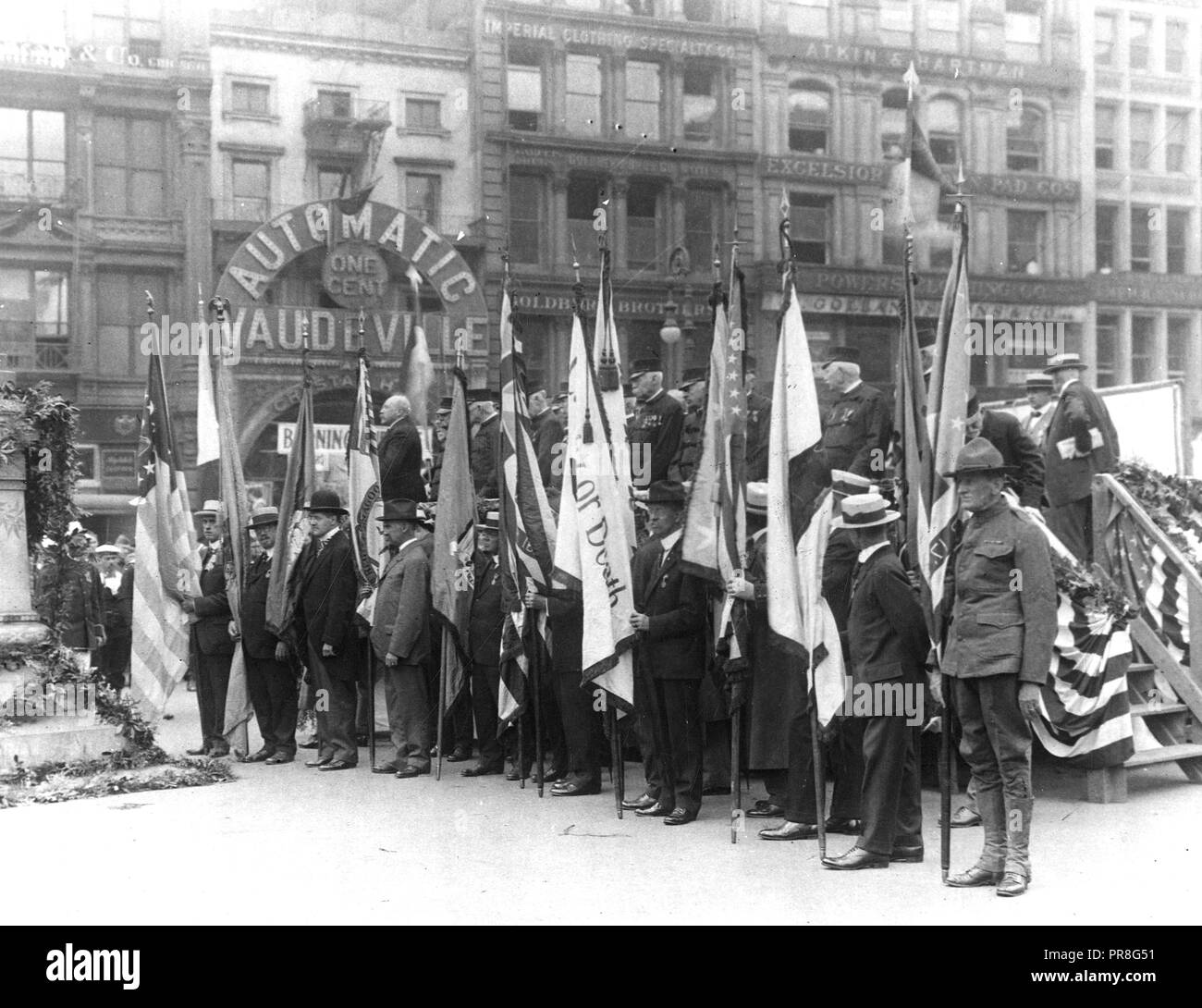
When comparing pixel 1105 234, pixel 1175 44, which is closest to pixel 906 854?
pixel 1175 44

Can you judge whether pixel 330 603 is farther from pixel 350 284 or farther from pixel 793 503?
pixel 350 284

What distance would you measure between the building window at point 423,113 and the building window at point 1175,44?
1574 cm

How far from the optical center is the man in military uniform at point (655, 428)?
474 inches

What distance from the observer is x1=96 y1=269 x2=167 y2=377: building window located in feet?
105

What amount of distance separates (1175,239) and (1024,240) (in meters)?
3.54

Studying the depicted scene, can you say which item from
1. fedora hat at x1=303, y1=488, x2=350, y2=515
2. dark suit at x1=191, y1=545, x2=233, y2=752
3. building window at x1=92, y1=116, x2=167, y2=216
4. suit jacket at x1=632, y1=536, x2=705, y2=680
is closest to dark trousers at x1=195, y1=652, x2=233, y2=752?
dark suit at x1=191, y1=545, x2=233, y2=752

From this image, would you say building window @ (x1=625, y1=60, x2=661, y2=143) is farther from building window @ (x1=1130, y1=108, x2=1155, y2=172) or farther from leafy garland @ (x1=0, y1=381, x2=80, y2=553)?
leafy garland @ (x1=0, y1=381, x2=80, y2=553)

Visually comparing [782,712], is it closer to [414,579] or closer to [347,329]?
[414,579]

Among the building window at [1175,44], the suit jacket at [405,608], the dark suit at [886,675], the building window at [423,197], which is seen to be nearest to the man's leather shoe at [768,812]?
the dark suit at [886,675]

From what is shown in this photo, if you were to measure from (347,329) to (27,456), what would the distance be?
20747 millimetres

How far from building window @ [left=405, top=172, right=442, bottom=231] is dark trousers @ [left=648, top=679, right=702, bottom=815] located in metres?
24.9

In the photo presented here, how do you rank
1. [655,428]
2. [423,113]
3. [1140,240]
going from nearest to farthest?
1. [655,428]
2. [423,113]
3. [1140,240]

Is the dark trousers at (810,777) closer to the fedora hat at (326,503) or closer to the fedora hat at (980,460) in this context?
the fedora hat at (980,460)

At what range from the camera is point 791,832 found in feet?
28.7
